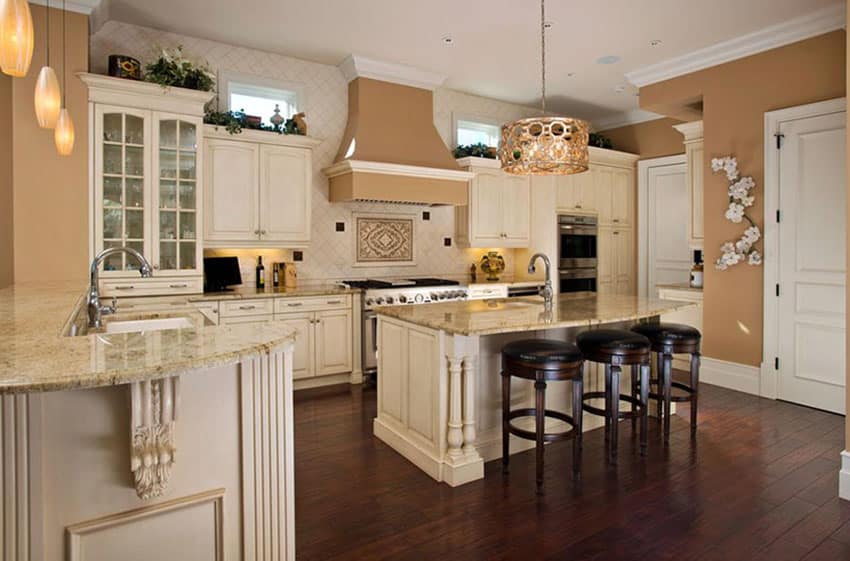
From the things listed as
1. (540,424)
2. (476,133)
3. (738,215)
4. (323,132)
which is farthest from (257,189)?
(738,215)

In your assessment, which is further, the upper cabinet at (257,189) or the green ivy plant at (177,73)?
the upper cabinet at (257,189)

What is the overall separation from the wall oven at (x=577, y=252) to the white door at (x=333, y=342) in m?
2.98

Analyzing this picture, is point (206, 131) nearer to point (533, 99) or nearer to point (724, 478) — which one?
point (533, 99)

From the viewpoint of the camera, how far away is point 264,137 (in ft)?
15.6

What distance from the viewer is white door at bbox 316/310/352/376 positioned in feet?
15.9

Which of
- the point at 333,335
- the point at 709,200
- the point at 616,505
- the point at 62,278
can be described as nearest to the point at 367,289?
the point at 333,335

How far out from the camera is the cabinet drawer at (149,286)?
4.07m

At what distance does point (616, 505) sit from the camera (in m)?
2.65

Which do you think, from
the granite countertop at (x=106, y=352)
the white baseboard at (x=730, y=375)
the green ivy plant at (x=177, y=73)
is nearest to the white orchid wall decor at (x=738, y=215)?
the white baseboard at (x=730, y=375)

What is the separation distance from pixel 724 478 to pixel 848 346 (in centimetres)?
95

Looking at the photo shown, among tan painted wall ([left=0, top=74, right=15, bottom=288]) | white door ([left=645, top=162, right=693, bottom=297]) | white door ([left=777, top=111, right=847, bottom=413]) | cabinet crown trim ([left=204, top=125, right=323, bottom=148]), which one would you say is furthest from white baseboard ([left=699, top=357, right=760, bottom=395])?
tan painted wall ([left=0, top=74, right=15, bottom=288])

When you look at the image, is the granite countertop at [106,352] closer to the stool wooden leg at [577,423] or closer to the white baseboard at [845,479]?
the stool wooden leg at [577,423]

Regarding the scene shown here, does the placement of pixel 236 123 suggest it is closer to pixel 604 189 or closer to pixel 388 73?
pixel 388 73

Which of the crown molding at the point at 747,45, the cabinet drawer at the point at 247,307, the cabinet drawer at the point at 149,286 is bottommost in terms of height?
the cabinet drawer at the point at 247,307
